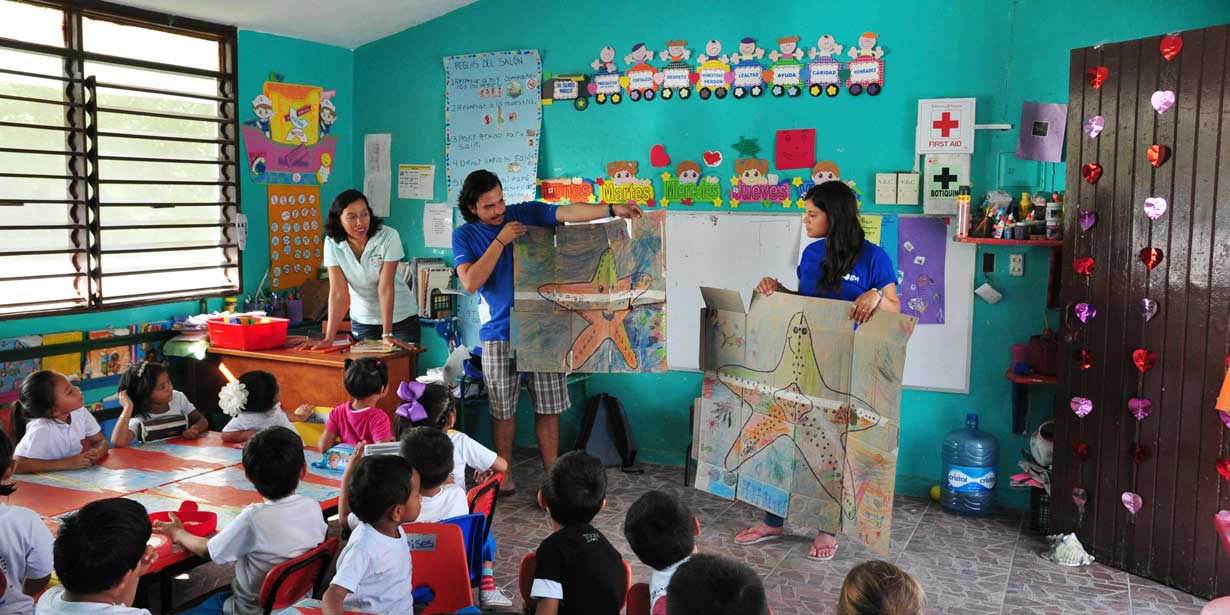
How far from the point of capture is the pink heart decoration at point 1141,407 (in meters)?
3.78

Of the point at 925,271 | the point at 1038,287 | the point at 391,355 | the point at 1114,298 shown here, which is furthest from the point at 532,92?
the point at 1114,298

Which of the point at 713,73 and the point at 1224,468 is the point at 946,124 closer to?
the point at 713,73

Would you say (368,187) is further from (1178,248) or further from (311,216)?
(1178,248)

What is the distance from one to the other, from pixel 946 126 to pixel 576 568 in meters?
3.21

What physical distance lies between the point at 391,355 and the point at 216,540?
2.20 m

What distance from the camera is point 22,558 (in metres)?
2.46

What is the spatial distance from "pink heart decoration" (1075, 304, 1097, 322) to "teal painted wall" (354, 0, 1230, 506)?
2.07 ft

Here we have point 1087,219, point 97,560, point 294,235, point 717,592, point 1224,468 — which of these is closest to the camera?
point 717,592

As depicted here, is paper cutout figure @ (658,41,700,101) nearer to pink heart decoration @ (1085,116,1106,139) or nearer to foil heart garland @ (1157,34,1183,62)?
pink heart decoration @ (1085,116,1106,139)

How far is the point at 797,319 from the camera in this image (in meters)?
3.74

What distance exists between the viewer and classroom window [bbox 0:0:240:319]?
456 centimetres

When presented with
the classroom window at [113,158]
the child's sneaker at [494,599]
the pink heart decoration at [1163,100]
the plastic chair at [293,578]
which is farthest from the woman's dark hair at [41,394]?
the pink heart decoration at [1163,100]

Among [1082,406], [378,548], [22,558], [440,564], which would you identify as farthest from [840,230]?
[22,558]

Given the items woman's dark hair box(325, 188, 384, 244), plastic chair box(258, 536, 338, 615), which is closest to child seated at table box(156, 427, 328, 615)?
plastic chair box(258, 536, 338, 615)
